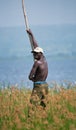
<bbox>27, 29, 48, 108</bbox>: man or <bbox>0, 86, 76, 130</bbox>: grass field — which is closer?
<bbox>0, 86, 76, 130</bbox>: grass field

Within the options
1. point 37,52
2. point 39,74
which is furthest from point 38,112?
point 37,52

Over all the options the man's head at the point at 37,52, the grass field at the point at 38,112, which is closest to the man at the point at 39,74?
the man's head at the point at 37,52

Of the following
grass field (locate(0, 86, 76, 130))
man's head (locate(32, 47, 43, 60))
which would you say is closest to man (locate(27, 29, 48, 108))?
man's head (locate(32, 47, 43, 60))

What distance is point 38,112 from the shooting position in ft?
23.5

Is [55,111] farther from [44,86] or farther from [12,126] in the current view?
[12,126]

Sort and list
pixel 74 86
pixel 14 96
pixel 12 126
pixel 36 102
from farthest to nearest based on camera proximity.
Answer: pixel 74 86
pixel 14 96
pixel 36 102
pixel 12 126

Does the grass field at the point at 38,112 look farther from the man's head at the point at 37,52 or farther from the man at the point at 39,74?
the man's head at the point at 37,52

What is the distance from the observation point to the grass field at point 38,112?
6.88 metres

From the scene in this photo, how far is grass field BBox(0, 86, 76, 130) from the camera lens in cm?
688

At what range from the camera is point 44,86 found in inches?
315

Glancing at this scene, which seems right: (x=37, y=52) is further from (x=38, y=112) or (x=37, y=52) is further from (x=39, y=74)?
(x=38, y=112)

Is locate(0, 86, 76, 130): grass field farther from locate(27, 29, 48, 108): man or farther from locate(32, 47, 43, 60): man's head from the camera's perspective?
locate(32, 47, 43, 60): man's head

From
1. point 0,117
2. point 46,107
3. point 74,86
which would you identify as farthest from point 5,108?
point 74,86

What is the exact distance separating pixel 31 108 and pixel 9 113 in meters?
0.36
